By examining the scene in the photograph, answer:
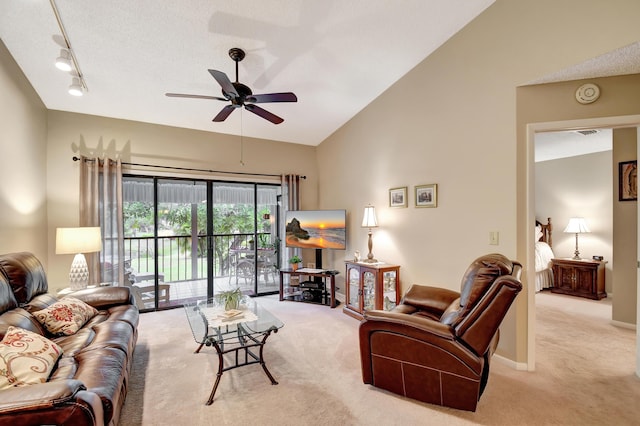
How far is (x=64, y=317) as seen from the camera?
2.29 metres

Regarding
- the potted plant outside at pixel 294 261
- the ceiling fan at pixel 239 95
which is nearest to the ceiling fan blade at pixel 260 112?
the ceiling fan at pixel 239 95

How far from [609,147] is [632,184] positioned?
1.87m

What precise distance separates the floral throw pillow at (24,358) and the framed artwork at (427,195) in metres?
3.48

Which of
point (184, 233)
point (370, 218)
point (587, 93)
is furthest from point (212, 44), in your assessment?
point (587, 93)

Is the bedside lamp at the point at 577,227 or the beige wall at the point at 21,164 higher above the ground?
the beige wall at the point at 21,164

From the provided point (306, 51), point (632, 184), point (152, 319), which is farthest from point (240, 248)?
point (632, 184)

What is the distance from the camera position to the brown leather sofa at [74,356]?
1083mm

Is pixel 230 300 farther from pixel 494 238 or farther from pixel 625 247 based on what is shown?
pixel 625 247

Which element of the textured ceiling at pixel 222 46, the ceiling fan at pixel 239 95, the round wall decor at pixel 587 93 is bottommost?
the round wall decor at pixel 587 93

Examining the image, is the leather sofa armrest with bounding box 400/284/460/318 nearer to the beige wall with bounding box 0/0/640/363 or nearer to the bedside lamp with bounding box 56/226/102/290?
the beige wall with bounding box 0/0/640/363

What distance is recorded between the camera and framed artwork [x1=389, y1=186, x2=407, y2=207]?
3.71m

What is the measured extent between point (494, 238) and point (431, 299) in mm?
846

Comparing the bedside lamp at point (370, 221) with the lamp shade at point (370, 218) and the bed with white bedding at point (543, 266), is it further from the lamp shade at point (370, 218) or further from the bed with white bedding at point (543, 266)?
the bed with white bedding at point (543, 266)

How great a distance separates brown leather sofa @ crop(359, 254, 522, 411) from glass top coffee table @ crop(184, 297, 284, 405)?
0.86m
